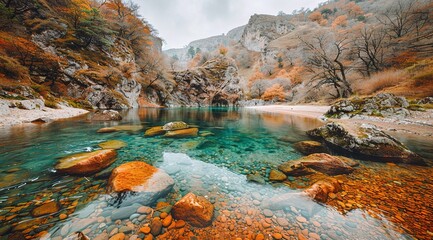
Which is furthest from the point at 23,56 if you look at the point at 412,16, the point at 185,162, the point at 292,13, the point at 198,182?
the point at 292,13

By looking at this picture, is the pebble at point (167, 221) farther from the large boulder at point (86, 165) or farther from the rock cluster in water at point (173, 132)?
the rock cluster in water at point (173, 132)

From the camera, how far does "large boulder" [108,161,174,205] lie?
2.40 meters

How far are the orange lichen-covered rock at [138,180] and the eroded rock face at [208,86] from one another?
36.7 metres

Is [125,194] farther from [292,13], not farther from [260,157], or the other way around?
[292,13]

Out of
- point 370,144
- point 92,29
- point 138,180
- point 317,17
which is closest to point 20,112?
point 138,180

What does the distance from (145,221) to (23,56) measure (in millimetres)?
22573

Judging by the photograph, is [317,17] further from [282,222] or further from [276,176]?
[282,222]

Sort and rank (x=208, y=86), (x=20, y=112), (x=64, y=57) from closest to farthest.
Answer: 1. (x=20, y=112)
2. (x=64, y=57)
3. (x=208, y=86)

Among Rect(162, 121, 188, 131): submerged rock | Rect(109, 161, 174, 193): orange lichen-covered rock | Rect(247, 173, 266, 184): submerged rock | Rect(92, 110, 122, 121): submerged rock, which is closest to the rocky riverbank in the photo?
Rect(92, 110, 122, 121): submerged rock

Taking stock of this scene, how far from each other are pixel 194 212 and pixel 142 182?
1.16 metres

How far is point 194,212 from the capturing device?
6.77 ft

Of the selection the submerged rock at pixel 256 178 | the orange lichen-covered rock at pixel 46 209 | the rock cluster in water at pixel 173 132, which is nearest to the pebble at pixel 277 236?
the submerged rock at pixel 256 178

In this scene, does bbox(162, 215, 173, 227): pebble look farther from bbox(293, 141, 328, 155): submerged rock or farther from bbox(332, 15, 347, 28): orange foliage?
bbox(332, 15, 347, 28): orange foliage

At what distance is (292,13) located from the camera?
310 ft
